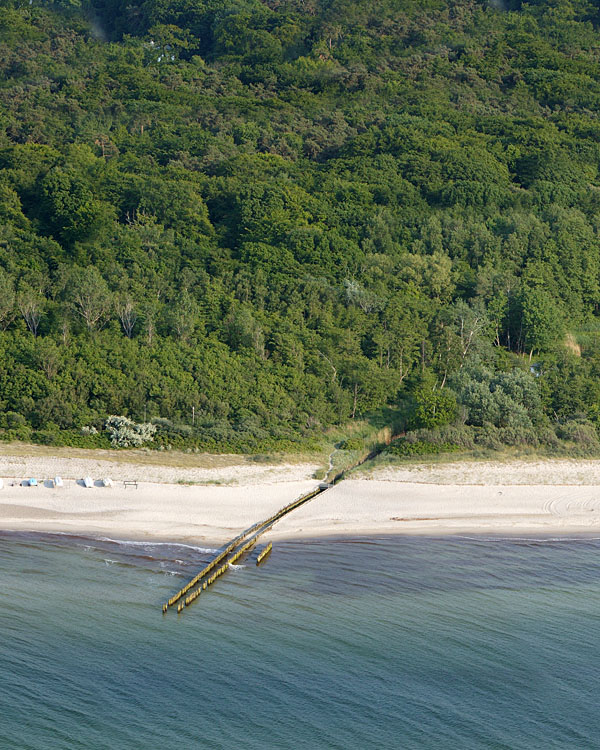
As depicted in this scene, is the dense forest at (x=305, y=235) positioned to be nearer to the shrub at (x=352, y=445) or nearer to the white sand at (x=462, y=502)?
the shrub at (x=352, y=445)

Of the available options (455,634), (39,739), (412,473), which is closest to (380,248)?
(412,473)

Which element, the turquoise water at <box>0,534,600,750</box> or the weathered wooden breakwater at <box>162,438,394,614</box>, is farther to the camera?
the weathered wooden breakwater at <box>162,438,394,614</box>

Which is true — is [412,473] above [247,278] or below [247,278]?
below

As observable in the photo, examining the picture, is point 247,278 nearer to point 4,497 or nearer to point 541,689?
point 4,497

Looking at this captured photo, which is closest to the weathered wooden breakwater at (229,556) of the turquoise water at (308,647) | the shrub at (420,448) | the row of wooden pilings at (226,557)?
the row of wooden pilings at (226,557)

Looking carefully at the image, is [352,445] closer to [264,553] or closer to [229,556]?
[264,553]

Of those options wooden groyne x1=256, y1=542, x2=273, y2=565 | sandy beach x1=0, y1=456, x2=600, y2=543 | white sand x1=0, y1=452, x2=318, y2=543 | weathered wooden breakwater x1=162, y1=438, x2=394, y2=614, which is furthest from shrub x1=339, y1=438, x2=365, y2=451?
wooden groyne x1=256, y1=542, x2=273, y2=565

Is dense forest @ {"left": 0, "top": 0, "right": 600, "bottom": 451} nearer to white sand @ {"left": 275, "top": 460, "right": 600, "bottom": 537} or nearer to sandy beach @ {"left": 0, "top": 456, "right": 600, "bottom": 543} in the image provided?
white sand @ {"left": 275, "top": 460, "right": 600, "bottom": 537}
